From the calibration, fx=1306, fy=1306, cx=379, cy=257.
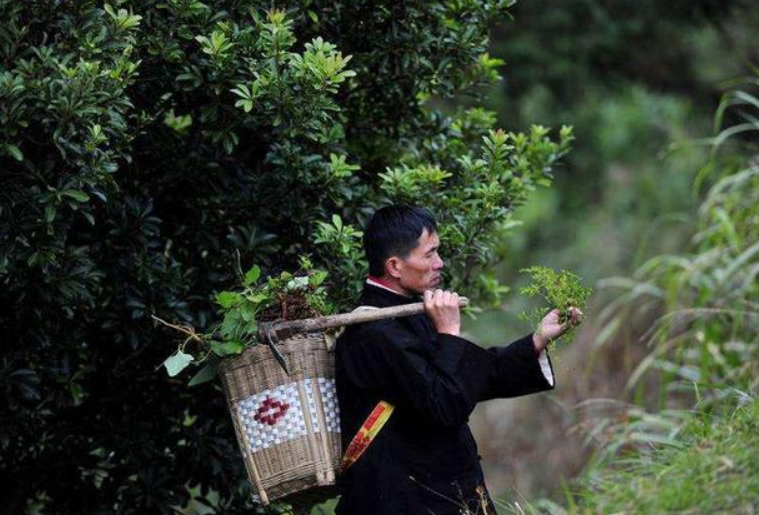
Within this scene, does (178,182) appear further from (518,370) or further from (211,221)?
(518,370)

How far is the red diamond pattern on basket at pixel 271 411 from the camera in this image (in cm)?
454

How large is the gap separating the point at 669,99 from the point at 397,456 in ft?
34.0

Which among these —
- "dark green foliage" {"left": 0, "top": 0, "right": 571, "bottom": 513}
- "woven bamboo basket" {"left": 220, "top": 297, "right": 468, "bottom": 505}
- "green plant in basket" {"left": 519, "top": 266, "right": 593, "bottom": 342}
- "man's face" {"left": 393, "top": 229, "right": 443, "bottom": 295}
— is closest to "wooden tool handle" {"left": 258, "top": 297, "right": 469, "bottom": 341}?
"woven bamboo basket" {"left": 220, "top": 297, "right": 468, "bottom": 505}

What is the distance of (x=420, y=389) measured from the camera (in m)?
4.35

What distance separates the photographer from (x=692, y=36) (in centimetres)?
1376

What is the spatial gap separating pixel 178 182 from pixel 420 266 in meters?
1.56

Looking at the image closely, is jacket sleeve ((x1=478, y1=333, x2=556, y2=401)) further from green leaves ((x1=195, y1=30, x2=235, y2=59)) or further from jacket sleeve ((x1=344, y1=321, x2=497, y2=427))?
green leaves ((x1=195, y1=30, x2=235, y2=59))

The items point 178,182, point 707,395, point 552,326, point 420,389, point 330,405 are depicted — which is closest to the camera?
point 420,389

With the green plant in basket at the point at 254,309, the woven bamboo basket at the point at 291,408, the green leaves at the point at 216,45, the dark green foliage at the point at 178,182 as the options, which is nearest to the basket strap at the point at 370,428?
the woven bamboo basket at the point at 291,408

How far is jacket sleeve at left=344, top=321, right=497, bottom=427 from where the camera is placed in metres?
4.34

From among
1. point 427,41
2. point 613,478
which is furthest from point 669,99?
point 613,478

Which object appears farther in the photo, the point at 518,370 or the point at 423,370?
the point at 518,370

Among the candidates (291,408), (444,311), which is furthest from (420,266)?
(291,408)

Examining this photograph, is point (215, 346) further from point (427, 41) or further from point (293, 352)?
point (427, 41)
